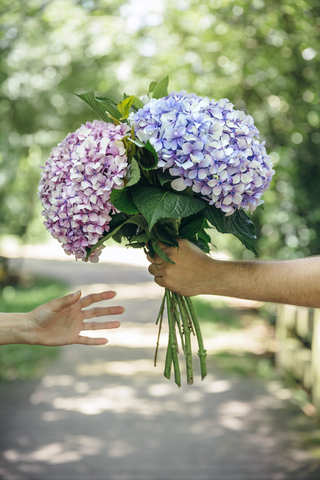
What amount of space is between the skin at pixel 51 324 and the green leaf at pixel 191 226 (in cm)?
58

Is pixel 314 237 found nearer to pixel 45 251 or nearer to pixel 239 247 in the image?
pixel 239 247

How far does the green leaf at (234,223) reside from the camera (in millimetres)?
1793

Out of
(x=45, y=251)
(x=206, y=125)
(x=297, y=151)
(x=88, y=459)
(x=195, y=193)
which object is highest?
(x=206, y=125)

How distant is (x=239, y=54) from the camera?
683 centimetres

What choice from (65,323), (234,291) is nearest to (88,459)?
(65,323)

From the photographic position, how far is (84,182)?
168 centimetres

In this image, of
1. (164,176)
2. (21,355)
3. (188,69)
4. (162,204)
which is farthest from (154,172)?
(188,69)

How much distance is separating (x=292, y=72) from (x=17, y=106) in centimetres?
585

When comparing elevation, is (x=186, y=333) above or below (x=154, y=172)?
below

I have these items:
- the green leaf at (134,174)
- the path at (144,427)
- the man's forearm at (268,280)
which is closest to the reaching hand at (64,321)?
the man's forearm at (268,280)

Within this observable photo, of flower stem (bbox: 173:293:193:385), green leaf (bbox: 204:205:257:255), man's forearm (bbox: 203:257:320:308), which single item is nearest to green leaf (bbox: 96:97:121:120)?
green leaf (bbox: 204:205:257:255)

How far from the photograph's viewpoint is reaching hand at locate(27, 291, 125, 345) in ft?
7.32

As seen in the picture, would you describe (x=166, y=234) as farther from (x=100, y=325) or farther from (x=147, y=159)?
(x=100, y=325)

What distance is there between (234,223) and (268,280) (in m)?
0.30
